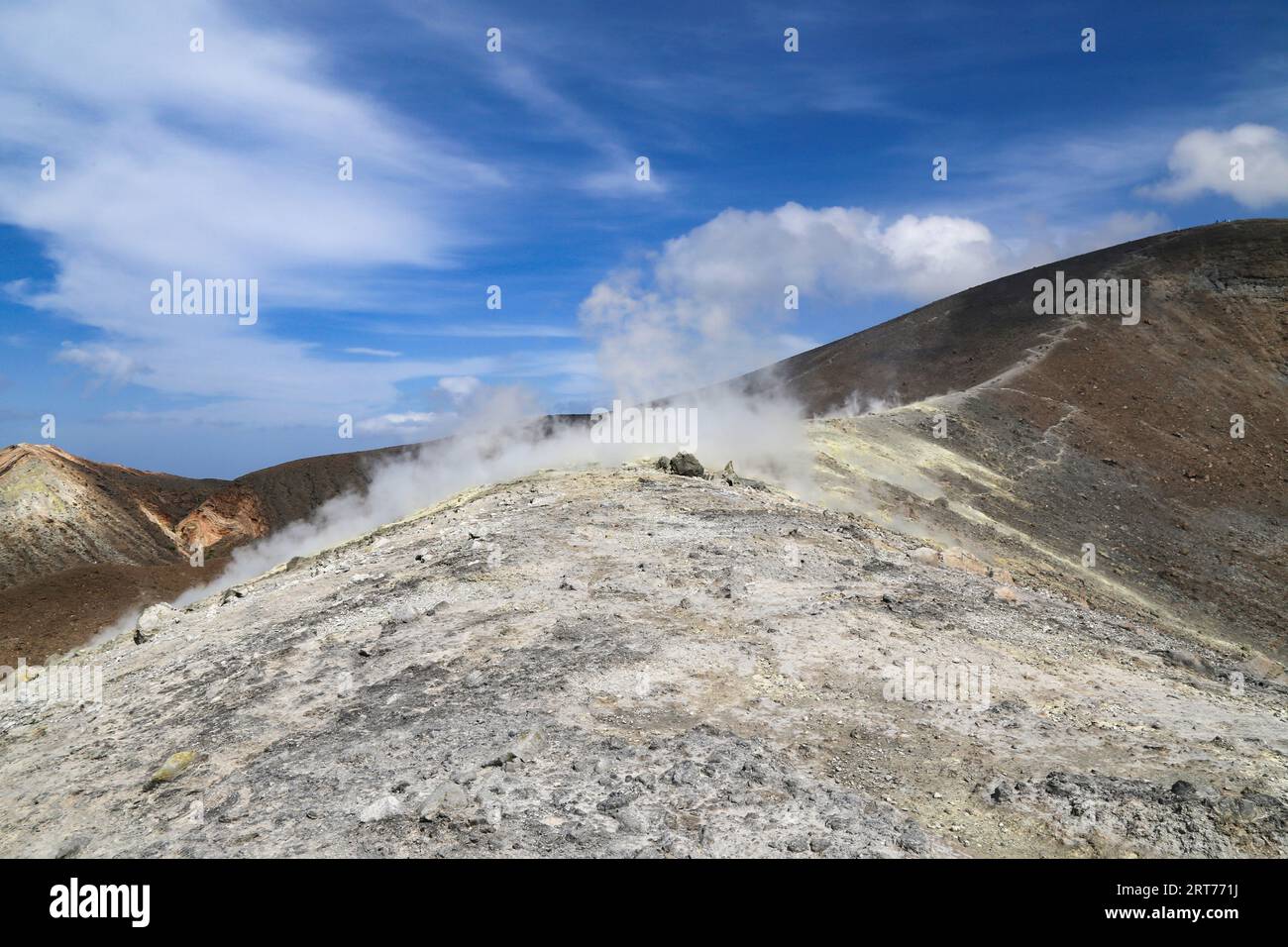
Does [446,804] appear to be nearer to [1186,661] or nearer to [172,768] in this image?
[172,768]

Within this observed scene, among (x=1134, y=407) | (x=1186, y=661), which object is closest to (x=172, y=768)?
(x=1186, y=661)

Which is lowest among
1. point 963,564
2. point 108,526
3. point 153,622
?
point 153,622

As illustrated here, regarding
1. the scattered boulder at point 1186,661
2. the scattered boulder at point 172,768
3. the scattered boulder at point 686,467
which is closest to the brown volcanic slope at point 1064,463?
the scattered boulder at point 1186,661

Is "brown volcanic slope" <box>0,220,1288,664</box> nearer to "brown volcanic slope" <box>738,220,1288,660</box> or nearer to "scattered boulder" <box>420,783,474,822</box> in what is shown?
"brown volcanic slope" <box>738,220,1288,660</box>

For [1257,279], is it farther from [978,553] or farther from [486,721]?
[486,721]

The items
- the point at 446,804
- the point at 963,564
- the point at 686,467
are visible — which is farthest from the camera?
the point at 686,467

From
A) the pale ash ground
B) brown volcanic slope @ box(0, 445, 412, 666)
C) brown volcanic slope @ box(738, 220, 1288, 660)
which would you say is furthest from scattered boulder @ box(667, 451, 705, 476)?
brown volcanic slope @ box(0, 445, 412, 666)
